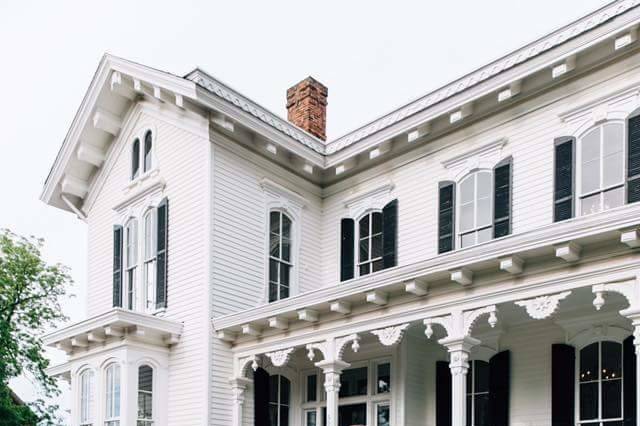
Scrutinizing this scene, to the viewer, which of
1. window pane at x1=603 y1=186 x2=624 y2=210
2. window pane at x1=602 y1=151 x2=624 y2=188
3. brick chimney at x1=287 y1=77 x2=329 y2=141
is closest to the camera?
window pane at x1=603 y1=186 x2=624 y2=210

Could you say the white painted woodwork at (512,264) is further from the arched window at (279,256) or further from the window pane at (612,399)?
the arched window at (279,256)

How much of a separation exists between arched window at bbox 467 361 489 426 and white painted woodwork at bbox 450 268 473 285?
2622 mm

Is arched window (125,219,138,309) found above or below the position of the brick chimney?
below

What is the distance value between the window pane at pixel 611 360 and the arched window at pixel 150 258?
8419 millimetres

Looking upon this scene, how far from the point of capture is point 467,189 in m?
12.9

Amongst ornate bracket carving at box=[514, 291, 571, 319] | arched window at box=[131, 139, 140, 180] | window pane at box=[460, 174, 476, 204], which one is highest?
arched window at box=[131, 139, 140, 180]

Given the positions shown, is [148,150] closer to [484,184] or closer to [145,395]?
[145,395]

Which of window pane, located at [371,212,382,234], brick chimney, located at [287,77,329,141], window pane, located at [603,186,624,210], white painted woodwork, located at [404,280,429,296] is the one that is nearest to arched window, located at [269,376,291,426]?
window pane, located at [371,212,382,234]

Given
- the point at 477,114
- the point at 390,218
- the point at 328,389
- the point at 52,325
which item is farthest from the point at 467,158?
the point at 52,325

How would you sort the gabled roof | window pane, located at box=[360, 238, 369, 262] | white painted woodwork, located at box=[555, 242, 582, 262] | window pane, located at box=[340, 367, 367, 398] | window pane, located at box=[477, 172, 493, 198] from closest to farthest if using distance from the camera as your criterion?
1. white painted woodwork, located at box=[555, 242, 582, 262]
2. the gabled roof
3. window pane, located at box=[477, 172, 493, 198]
4. window pane, located at box=[340, 367, 367, 398]
5. window pane, located at box=[360, 238, 369, 262]

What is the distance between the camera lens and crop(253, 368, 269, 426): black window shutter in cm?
1300

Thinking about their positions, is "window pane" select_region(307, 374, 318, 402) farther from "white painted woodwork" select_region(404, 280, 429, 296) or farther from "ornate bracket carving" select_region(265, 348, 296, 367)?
"white painted woodwork" select_region(404, 280, 429, 296)

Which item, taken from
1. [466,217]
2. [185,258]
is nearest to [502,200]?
[466,217]

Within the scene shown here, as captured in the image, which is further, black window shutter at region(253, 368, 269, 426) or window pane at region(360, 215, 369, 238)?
window pane at region(360, 215, 369, 238)
